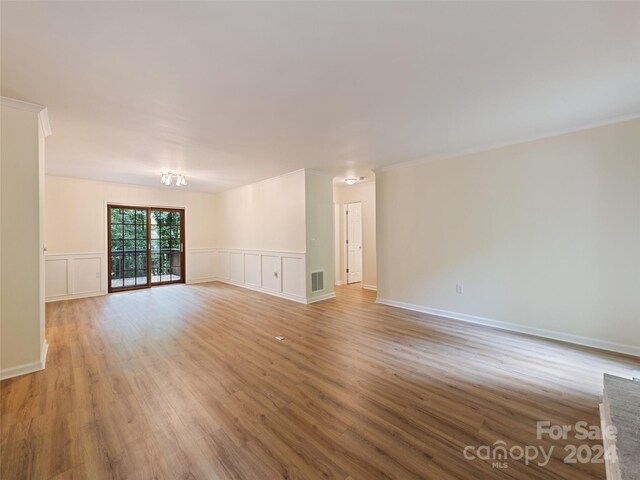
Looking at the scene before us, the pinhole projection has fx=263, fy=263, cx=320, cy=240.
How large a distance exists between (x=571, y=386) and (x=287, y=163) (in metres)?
4.47

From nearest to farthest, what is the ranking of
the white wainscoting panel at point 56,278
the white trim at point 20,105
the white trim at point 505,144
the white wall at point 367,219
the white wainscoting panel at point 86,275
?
the white trim at point 20,105 < the white trim at point 505,144 < the white wainscoting panel at point 56,278 < the white wainscoting panel at point 86,275 < the white wall at point 367,219

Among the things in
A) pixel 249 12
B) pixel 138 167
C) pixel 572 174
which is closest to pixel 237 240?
pixel 138 167

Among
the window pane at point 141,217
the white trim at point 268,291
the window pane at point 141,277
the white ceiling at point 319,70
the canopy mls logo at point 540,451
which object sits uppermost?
the white ceiling at point 319,70

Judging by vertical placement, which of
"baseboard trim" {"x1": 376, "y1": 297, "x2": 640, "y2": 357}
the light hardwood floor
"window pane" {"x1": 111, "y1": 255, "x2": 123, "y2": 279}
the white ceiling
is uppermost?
the white ceiling

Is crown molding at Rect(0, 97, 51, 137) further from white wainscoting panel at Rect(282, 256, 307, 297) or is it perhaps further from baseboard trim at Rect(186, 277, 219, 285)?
baseboard trim at Rect(186, 277, 219, 285)

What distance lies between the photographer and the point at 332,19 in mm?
1522

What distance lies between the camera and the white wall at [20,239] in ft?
8.04

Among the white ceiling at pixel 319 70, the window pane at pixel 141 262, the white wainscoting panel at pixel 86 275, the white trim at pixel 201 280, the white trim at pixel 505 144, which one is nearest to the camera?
the white ceiling at pixel 319 70

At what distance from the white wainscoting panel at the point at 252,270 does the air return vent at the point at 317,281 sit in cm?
165

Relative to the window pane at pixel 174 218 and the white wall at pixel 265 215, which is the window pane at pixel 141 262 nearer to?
the window pane at pixel 174 218

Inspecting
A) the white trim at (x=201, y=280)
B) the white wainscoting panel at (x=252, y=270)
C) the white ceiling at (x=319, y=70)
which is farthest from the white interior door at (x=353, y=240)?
the white trim at (x=201, y=280)

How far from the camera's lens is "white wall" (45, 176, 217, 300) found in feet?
18.1

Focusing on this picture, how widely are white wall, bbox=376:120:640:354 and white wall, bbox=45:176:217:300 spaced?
6.54 m

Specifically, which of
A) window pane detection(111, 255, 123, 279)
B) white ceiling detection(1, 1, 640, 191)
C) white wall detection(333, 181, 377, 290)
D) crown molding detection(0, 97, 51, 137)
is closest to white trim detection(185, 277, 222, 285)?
window pane detection(111, 255, 123, 279)
